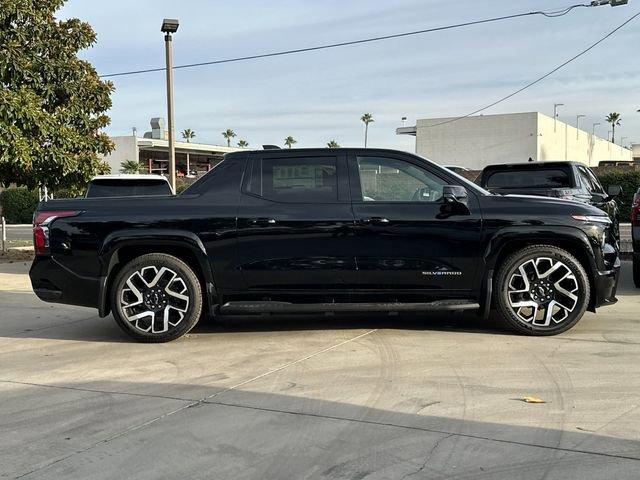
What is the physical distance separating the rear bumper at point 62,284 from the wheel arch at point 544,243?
382 centimetres

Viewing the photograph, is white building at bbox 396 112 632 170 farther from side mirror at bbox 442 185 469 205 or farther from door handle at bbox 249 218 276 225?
door handle at bbox 249 218 276 225

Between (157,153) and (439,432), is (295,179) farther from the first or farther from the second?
(157,153)

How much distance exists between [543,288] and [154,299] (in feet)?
12.4

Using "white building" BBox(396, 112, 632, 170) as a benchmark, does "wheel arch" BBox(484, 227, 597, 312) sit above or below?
below

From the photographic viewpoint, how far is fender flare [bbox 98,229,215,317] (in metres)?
5.88

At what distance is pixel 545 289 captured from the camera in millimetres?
5949

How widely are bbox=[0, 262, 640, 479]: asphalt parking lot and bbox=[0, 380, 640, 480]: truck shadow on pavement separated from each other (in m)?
0.01

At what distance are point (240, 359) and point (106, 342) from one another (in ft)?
5.59

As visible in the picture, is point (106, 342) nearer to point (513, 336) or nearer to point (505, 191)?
point (513, 336)

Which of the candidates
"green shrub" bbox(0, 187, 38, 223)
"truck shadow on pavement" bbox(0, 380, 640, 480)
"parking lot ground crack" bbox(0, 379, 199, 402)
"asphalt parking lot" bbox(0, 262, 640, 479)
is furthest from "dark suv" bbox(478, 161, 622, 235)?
"green shrub" bbox(0, 187, 38, 223)

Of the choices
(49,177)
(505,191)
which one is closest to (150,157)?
(49,177)

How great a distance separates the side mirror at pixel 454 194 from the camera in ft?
18.8

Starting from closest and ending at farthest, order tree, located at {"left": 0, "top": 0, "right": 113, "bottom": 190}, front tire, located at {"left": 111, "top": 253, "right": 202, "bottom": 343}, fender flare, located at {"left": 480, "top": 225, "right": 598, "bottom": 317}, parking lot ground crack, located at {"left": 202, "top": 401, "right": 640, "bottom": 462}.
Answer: parking lot ground crack, located at {"left": 202, "top": 401, "right": 640, "bottom": 462}, fender flare, located at {"left": 480, "top": 225, "right": 598, "bottom": 317}, front tire, located at {"left": 111, "top": 253, "right": 202, "bottom": 343}, tree, located at {"left": 0, "top": 0, "right": 113, "bottom": 190}

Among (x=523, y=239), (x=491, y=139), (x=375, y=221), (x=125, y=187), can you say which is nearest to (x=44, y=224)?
(x=375, y=221)
